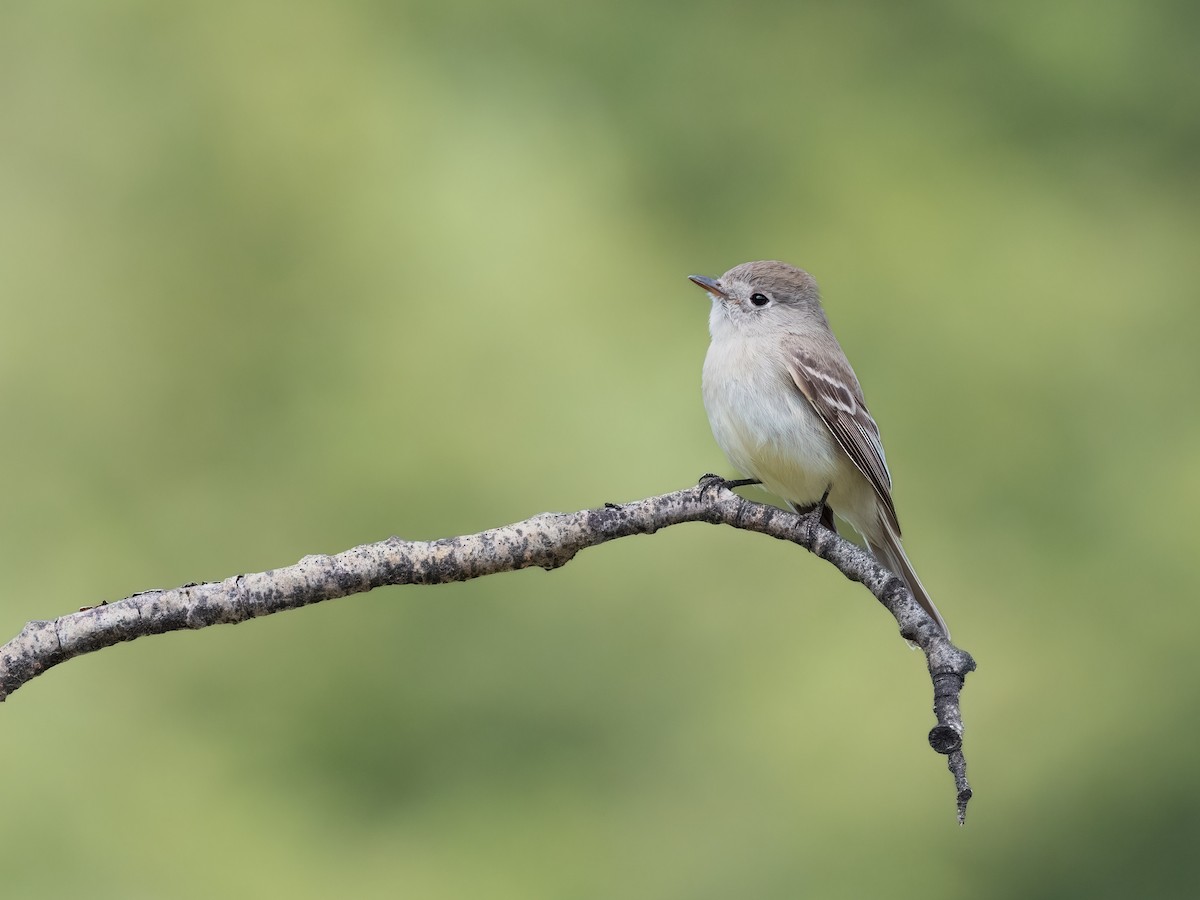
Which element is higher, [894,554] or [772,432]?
[772,432]

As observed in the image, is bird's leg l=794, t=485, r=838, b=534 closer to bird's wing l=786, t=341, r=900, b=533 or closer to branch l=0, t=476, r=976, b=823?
bird's wing l=786, t=341, r=900, b=533

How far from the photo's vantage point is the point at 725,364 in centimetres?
293

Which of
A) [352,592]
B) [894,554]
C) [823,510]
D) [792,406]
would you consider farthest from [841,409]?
[352,592]

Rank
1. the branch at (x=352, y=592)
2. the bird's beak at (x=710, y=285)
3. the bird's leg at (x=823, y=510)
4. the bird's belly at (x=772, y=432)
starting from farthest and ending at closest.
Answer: the bird's beak at (x=710, y=285) → the bird's leg at (x=823, y=510) → the bird's belly at (x=772, y=432) → the branch at (x=352, y=592)

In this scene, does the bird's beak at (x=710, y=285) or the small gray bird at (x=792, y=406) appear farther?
the bird's beak at (x=710, y=285)

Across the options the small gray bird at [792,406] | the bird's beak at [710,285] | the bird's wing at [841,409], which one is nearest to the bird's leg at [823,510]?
the small gray bird at [792,406]

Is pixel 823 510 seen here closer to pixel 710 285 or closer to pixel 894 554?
pixel 894 554

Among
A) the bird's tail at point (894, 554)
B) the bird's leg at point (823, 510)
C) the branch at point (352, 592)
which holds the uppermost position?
the bird's leg at point (823, 510)

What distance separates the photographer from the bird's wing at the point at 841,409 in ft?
9.43

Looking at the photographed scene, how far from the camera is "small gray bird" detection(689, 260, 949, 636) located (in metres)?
2.83

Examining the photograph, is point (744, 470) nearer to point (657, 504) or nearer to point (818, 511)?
point (818, 511)

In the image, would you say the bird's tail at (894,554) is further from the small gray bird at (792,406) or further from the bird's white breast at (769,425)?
the bird's white breast at (769,425)

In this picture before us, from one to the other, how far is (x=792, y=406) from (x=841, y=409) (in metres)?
0.13

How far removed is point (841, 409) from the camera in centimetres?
289
